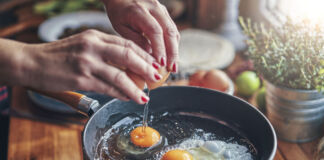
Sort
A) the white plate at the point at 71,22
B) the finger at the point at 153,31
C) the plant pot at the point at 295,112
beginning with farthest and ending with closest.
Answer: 1. the white plate at the point at 71,22
2. the plant pot at the point at 295,112
3. the finger at the point at 153,31

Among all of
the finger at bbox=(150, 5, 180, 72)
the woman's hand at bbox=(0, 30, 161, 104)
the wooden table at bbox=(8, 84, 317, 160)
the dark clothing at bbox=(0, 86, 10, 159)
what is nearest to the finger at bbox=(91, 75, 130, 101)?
the woman's hand at bbox=(0, 30, 161, 104)

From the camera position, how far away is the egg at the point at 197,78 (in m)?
1.52

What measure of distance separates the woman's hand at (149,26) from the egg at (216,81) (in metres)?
0.49

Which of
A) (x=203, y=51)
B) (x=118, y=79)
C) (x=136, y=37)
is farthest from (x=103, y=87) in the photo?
(x=203, y=51)

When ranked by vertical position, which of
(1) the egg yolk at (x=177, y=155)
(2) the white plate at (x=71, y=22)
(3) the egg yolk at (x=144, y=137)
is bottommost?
(2) the white plate at (x=71, y=22)

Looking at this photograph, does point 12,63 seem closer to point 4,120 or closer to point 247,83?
point 247,83

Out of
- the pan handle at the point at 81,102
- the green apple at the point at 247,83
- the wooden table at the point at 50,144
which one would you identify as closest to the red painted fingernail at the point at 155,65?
the pan handle at the point at 81,102

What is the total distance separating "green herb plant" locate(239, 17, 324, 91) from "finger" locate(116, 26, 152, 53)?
42cm

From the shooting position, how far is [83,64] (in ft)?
2.42

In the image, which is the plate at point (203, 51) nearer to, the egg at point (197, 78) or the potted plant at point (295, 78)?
the egg at point (197, 78)

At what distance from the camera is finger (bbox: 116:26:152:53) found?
105 centimetres

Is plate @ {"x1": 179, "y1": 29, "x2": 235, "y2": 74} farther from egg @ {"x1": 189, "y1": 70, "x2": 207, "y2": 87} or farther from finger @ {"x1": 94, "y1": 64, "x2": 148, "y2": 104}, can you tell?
finger @ {"x1": 94, "y1": 64, "x2": 148, "y2": 104}

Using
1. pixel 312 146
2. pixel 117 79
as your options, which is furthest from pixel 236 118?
pixel 117 79

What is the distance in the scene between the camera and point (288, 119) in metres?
1.24
